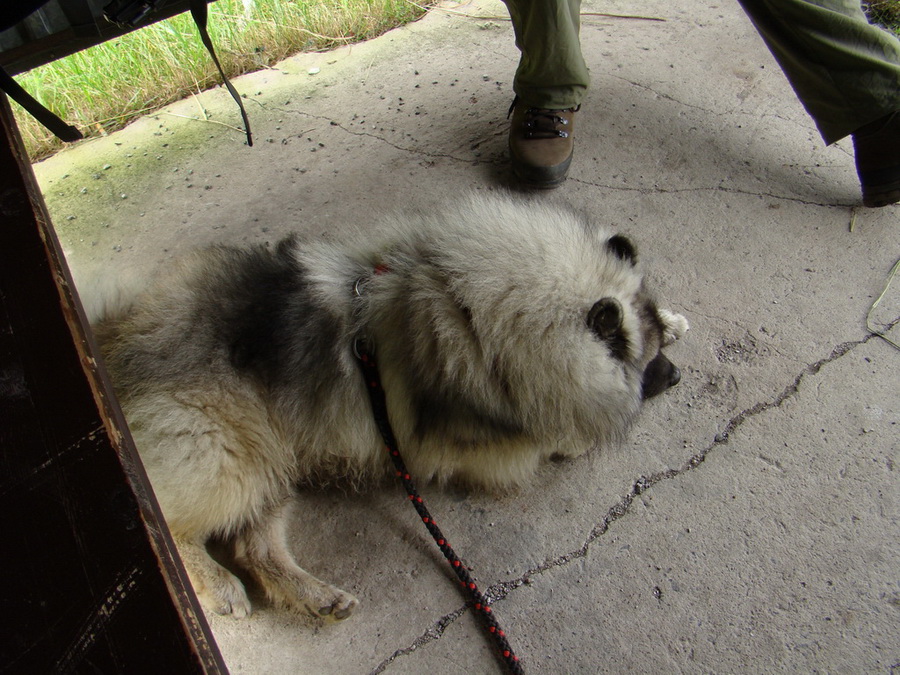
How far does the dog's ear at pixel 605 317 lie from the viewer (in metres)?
1.56

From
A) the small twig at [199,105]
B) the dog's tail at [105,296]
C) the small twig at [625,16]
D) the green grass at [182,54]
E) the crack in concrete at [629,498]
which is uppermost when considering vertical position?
the green grass at [182,54]

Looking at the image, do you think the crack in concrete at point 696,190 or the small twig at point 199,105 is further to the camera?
the small twig at point 199,105

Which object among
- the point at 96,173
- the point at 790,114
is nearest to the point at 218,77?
the point at 96,173

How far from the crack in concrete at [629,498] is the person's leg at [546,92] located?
1343 mm

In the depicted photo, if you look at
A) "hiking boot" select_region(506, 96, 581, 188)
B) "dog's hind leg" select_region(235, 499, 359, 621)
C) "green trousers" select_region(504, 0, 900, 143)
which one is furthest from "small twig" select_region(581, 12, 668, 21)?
"dog's hind leg" select_region(235, 499, 359, 621)

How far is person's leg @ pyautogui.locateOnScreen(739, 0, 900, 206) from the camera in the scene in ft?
7.80

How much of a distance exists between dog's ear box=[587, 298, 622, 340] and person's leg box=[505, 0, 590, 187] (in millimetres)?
1413

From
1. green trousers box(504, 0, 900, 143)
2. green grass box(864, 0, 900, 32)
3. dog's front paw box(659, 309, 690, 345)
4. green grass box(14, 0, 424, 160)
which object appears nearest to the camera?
dog's front paw box(659, 309, 690, 345)

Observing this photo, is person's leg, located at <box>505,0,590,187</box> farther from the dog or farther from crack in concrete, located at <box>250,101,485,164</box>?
the dog

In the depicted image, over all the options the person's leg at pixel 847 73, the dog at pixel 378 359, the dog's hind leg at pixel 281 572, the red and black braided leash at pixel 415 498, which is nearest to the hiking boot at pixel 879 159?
the person's leg at pixel 847 73

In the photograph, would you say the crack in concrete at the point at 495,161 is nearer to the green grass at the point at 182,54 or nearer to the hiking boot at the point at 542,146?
the hiking boot at the point at 542,146

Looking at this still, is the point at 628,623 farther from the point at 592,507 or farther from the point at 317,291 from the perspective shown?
the point at 317,291

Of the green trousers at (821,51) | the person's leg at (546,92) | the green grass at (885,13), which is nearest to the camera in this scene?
the green trousers at (821,51)

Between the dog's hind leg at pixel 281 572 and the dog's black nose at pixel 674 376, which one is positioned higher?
the dog's black nose at pixel 674 376
